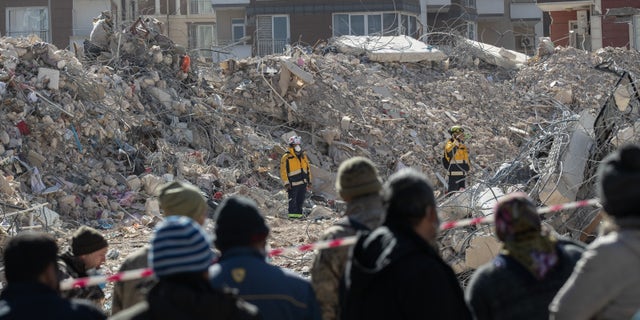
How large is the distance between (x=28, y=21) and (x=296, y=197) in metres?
35.2

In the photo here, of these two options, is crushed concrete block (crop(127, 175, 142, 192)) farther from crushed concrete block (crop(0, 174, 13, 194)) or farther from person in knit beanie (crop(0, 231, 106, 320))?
person in knit beanie (crop(0, 231, 106, 320))

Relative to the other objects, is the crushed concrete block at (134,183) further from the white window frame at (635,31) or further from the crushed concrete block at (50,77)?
the white window frame at (635,31)

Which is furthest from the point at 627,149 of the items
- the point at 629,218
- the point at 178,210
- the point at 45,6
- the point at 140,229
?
the point at 45,6

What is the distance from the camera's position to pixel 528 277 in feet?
14.9

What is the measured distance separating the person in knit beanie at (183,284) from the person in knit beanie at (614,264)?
1.15 m

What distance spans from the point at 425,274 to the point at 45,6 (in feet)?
158

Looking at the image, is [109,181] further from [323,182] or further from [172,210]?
[172,210]

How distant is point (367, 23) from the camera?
43750mm

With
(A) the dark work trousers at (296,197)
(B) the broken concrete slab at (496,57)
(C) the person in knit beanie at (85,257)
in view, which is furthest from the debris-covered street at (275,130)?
(C) the person in knit beanie at (85,257)

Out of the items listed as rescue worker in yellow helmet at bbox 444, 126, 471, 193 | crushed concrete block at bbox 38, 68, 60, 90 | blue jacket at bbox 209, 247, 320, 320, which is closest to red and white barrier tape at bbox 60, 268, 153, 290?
blue jacket at bbox 209, 247, 320, 320

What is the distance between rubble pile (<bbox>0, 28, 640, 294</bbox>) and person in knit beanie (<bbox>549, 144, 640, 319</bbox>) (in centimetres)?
696

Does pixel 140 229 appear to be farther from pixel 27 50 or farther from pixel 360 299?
pixel 360 299

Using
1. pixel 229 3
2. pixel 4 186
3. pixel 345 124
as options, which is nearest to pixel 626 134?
pixel 4 186

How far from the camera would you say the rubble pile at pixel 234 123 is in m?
17.4
